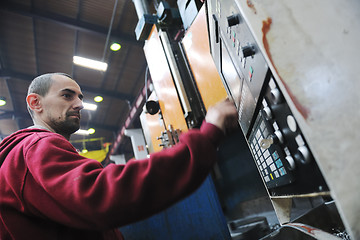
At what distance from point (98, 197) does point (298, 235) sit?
85 cm

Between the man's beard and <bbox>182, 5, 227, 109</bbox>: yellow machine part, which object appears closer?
the man's beard

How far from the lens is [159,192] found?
60 centimetres

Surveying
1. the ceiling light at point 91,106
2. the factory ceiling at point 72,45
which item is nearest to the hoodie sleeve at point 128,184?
the factory ceiling at point 72,45

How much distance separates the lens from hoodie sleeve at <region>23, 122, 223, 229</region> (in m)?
0.59

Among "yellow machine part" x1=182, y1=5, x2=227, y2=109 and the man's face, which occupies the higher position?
"yellow machine part" x1=182, y1=5, x2=227, y2=109

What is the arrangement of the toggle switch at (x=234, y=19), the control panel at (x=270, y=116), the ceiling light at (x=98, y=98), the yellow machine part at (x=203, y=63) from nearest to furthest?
the control panel at (x=270, y=116) < the toggle switch at (x=234, y=19) < the yellow machine part at (x=203, y=63) < the ceiling light at (x=98, y=98)

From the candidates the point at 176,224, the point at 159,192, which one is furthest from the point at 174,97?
the point at 159,192

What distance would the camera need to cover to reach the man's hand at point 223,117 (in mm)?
681

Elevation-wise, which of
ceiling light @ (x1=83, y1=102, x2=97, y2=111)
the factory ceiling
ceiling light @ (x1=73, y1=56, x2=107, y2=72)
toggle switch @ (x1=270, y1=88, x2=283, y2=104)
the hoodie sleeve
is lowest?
the hoodie sleeve

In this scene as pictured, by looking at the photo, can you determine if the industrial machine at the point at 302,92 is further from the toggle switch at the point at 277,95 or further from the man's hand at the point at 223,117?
the man's hand at the point at 223,117

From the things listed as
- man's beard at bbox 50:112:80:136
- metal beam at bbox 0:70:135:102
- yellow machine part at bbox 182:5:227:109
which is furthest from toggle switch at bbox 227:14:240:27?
metal beam at bbox 0:70:135:102

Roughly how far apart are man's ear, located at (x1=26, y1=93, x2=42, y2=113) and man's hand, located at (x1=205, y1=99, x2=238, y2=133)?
88cm

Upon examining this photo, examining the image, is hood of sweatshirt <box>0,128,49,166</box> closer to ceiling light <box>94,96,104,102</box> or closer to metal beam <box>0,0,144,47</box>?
metal beam <box>0,0,144,47</box>

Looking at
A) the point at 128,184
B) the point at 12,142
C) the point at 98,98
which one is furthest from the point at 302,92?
the point at 98,98
